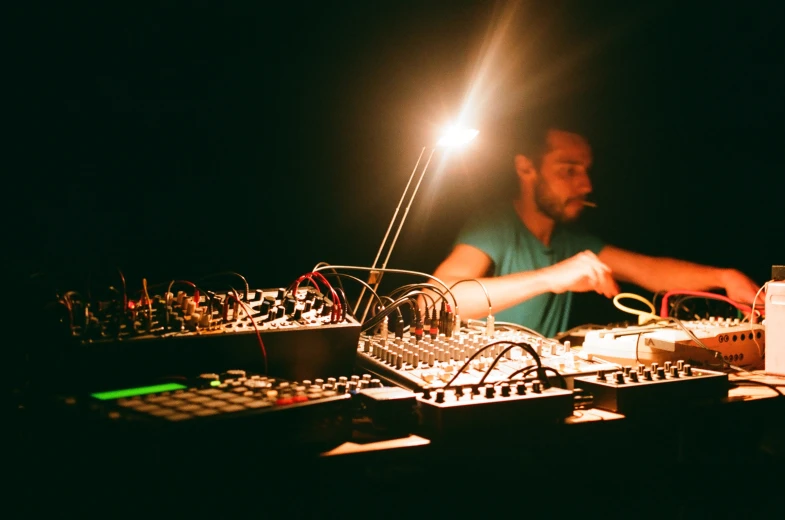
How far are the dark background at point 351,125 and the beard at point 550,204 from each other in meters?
0.18

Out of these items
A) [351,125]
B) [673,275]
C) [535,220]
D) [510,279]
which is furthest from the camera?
[673,275]

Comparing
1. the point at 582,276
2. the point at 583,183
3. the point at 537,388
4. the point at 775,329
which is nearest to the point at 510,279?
the point at 582,276

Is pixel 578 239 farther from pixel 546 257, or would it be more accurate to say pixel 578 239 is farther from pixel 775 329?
pixel 775 329

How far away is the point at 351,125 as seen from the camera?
2.69m

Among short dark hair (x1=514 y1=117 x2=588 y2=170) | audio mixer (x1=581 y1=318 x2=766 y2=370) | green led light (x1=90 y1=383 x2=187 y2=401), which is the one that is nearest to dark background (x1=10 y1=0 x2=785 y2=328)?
short dark hair (x1=514 y1=117 x2=588 y2=170)

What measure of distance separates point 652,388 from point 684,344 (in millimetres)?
510

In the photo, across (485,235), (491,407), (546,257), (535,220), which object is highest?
(535,220)

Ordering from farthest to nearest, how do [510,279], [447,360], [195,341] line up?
[510,279], [447,360], [195,341]

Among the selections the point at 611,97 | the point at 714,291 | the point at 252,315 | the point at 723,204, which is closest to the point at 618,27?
the point at 611,97

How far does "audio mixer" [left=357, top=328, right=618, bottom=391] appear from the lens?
1.54 meters

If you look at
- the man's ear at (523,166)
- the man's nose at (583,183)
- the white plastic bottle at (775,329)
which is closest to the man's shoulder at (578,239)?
the man's nose at (583,183)

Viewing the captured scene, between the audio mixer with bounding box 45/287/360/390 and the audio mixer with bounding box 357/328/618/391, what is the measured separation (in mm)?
132

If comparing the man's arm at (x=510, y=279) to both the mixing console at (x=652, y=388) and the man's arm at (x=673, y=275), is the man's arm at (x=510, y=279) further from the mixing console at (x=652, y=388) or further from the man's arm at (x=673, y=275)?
the mixing console at (x=652, y=388)

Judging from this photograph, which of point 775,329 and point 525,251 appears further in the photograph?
point 525,251
